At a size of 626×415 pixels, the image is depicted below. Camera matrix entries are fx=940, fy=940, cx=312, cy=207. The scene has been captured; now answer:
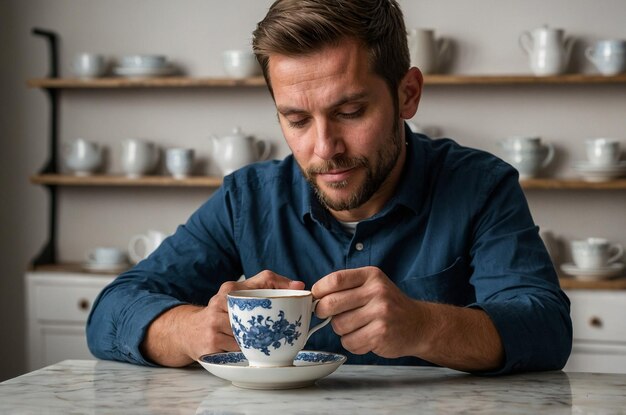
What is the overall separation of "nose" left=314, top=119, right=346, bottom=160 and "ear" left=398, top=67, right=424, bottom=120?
22 cm

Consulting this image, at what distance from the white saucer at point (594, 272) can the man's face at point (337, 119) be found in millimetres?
1725

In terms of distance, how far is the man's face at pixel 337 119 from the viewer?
1607 millimetres

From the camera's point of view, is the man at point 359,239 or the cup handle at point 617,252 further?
the cup handle at point 617,252

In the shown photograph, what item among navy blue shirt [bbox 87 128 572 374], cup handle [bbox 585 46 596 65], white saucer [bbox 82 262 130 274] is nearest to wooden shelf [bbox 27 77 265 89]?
white saucer [bbox 82 262 130 274]

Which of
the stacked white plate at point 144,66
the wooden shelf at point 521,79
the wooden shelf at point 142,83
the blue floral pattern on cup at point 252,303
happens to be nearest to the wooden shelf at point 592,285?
the wooden shelf at point 521,79

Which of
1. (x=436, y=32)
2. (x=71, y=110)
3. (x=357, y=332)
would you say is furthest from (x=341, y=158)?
(x=71, y=110)

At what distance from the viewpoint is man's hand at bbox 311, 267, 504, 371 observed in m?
1.32

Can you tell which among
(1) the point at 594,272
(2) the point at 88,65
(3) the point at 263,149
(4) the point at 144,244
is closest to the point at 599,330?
(1) the point at 594,272

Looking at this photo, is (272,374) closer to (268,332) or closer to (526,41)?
(268,332)

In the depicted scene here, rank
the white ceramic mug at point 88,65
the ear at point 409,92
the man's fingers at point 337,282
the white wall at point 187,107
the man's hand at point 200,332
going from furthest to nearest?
the white ceramic mug at point 88,65, the white wall at point 187,107, the ear at point 409,92, the man's hand at point 200,332, the man's fingers at point 337,282

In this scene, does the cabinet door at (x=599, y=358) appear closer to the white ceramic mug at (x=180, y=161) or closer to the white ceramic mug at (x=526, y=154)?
the white ceramic mug at (x=526, y=154)

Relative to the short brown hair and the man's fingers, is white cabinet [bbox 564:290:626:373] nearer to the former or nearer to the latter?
the short brown hair

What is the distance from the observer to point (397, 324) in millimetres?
1347

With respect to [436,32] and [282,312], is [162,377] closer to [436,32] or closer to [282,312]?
[282,312]
